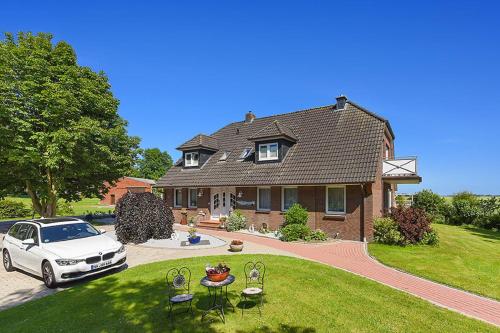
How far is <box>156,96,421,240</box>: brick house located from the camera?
651 inches

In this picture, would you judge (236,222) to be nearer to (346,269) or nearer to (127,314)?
(346,269)

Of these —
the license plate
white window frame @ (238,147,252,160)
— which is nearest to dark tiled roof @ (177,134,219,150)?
white window frame @ (238,147,252,160)

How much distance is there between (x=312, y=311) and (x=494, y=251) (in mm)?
13533

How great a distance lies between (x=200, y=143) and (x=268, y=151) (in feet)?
21.5

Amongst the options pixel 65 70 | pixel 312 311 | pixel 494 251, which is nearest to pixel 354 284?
pixel 312 311

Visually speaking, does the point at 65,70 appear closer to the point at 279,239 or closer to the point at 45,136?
the point at 45,136

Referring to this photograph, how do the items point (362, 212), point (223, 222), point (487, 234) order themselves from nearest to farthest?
point (362, 212), point (223, 222), point (487, 234)

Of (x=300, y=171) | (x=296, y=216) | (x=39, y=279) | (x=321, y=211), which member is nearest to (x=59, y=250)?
(x=39, y=279)

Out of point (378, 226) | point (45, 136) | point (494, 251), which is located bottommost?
point (494, 251)

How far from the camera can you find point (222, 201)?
2245 centimetres

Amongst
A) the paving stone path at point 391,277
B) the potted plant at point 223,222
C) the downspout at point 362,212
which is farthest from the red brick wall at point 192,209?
the downspout at point 362,212

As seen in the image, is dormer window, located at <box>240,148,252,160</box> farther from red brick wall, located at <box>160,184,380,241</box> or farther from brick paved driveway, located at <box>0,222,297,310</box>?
brick paved driveway, located at <box>0,222,297,310</box>

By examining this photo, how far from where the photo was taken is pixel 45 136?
17125 millimetres

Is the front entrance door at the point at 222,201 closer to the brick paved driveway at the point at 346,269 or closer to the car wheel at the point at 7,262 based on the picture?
the brick paved driveway at the point at 346,269
